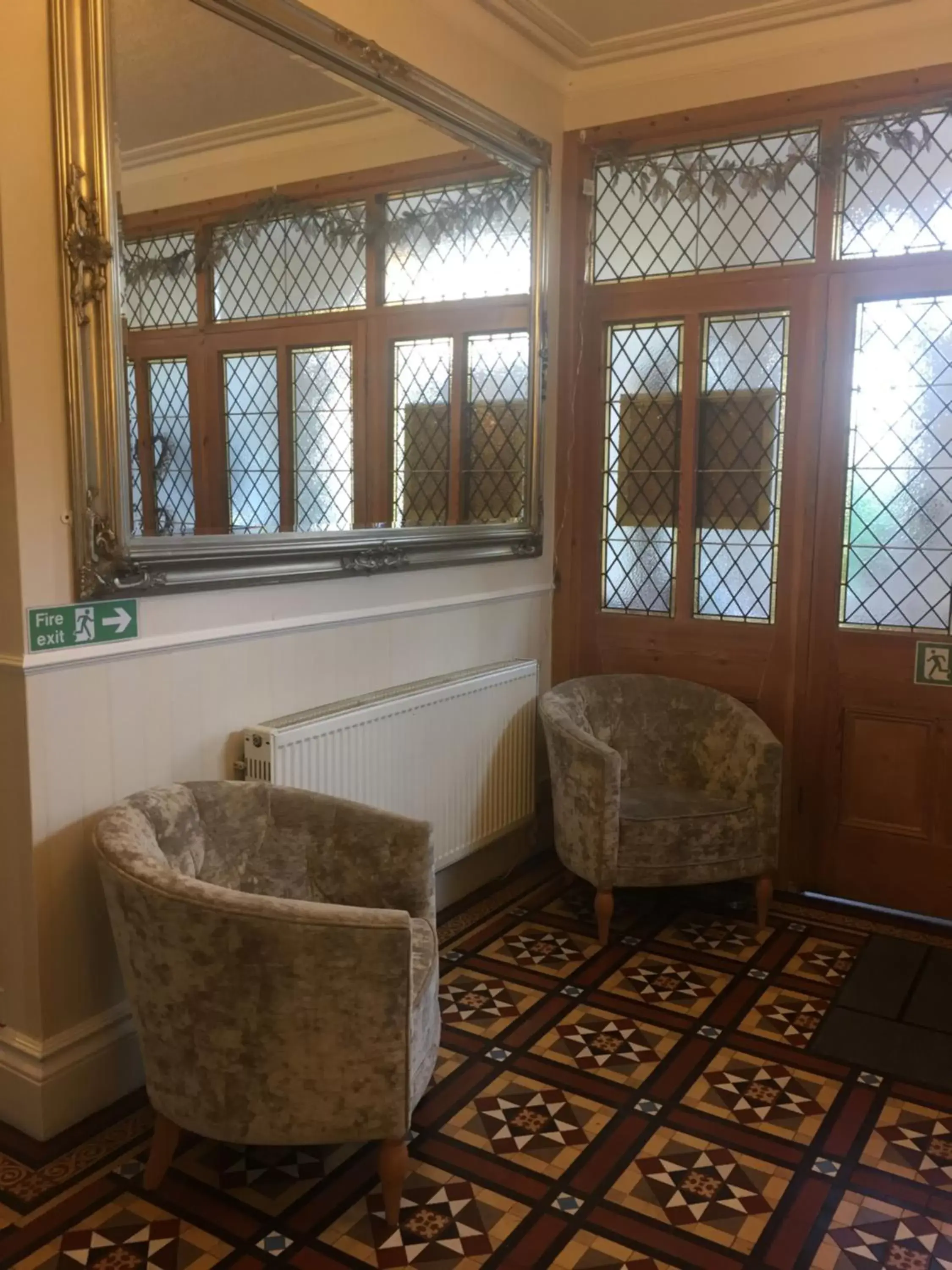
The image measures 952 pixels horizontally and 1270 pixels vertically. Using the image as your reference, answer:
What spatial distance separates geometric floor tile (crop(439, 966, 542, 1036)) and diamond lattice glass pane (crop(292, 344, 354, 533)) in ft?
4.43

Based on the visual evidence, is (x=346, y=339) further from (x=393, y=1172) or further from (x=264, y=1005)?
(x=393, y=1172)

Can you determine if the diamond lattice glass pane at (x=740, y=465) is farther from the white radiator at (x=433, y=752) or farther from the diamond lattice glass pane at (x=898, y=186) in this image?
the white radiator at (x=433, y=752)

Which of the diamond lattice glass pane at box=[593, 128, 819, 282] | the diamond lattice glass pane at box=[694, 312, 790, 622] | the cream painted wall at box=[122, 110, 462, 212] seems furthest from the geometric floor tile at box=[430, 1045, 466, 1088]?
the diamond lattice glass pane at box=[593, 128, 819, 282]

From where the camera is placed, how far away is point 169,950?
6.40 ft

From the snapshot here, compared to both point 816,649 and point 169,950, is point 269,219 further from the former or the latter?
point 816,649

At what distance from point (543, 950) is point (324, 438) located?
1684 mm

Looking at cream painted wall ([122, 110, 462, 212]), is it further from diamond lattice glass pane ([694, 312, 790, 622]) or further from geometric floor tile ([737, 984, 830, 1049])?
geometric floor tile ([737, 984, 830, 1049])

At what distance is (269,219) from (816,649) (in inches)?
88.0

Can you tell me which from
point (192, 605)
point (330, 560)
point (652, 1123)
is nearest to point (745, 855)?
point (652, 1123)

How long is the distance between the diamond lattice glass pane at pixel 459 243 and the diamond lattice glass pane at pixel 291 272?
158mm

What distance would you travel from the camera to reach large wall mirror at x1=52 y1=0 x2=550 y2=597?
2.23 m

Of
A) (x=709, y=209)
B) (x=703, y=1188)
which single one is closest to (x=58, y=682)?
(x=703, y=1188)

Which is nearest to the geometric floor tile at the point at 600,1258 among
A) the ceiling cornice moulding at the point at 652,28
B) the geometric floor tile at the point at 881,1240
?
the geometric floor tile at the point at 881,1240

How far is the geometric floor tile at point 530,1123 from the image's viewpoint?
7.43 ft
